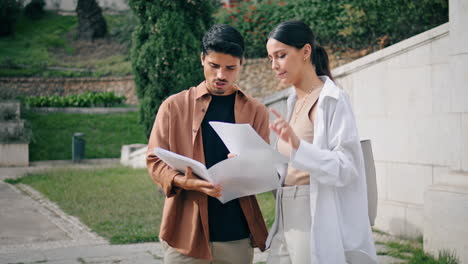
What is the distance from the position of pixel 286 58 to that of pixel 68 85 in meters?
26.3

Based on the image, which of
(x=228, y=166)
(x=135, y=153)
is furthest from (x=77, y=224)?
(x=135, y=153)

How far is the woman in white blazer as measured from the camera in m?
2.39

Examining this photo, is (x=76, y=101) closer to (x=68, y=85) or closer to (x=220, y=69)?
(x=68, y=85)

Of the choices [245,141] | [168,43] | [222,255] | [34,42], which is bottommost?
[222,255]

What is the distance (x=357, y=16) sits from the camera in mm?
13047

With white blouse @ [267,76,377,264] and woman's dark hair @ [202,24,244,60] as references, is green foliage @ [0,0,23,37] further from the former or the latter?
white blouse @ [267,76,377,264]

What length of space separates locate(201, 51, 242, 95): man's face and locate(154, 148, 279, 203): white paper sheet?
17.6 inches

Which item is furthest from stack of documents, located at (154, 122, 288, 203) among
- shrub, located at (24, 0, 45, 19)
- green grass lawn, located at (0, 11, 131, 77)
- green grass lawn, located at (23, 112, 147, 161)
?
shrub, located at (24, 0, 45, 19)

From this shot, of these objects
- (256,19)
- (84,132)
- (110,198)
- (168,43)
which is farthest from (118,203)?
(84,132)

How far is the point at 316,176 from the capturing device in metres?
2.40

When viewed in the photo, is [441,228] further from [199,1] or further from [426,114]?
[199,1]

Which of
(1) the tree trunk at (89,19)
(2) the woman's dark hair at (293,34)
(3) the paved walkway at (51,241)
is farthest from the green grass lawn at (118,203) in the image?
(1) the tree trunk at (89,19)

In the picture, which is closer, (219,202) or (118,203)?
(219,202)

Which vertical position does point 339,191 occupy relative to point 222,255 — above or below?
above
